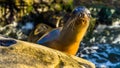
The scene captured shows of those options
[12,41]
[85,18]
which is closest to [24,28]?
[85,18]

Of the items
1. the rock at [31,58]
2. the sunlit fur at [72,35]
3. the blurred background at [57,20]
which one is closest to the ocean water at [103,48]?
the blurred background at [57,20]

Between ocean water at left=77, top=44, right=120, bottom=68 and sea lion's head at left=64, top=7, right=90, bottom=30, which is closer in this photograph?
sea lion's head at left=64, top=7, right=90, bottom=30

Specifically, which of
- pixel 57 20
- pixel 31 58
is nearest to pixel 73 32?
pixel 31 58

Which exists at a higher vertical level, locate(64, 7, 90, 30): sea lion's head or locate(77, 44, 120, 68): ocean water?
locate(64, 7, 90, 30): sea lion's head

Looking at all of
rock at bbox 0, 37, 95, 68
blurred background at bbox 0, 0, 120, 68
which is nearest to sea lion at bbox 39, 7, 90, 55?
rock at bbox 0, 37, 95, 68

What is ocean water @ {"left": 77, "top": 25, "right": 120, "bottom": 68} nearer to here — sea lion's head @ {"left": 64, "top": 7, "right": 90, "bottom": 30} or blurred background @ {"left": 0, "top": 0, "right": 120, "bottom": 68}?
blurred background @ {"left": 0, "top": 0, "right": 120, "bottom": 68}

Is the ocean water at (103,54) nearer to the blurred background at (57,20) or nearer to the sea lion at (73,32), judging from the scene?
the blurred background at (57,20)

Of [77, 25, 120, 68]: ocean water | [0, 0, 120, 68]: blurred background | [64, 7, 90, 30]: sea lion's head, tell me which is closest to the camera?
[64, 7, 90, 30]: sea lion's head

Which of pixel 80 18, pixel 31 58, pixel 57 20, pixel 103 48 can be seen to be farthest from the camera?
pixel 57 20

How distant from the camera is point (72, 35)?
18.6 ft

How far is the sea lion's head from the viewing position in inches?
209

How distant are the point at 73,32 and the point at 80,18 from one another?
367mm

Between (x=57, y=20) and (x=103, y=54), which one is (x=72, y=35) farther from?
(x=57, y=20)

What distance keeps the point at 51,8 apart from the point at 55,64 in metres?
9.74
